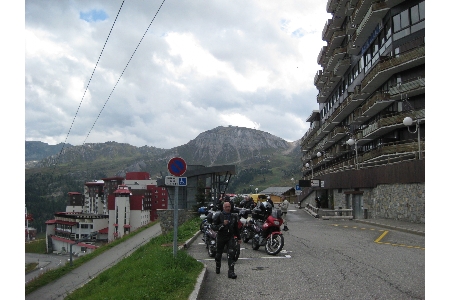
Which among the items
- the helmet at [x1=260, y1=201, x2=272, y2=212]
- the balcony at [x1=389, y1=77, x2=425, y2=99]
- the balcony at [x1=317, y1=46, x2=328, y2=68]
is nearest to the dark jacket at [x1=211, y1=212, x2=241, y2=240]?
the helmet at [x1=260, y1=201, x2=272, y2=212]

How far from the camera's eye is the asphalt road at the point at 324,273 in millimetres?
7898

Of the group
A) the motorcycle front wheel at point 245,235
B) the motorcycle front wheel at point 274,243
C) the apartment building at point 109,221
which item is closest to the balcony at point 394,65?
the motorcycle front wheel at point 245,235

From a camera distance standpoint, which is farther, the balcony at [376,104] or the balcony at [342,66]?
the balcony at [342,66]

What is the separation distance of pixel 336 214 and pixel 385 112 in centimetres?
958

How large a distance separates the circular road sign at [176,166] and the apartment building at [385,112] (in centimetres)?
1553

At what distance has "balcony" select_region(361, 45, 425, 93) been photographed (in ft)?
99.0

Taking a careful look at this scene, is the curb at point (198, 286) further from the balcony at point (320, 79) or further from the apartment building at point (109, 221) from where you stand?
the apartment building at point (109, 221)

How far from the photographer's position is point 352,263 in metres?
11.1

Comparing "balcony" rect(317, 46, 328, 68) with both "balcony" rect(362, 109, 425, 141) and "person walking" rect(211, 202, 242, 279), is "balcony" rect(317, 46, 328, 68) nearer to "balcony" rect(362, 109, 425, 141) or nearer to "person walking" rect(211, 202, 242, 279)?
"balcony" rect(362, 109, 425, 141)

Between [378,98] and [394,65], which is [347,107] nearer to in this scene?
[378,98]

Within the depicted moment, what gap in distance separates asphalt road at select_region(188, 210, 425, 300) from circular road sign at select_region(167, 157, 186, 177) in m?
2.46

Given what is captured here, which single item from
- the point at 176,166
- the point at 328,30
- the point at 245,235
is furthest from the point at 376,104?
the point at 176,166
